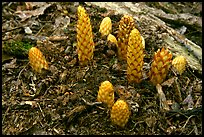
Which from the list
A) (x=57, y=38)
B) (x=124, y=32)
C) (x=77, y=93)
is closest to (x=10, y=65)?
(x=57, y=38)

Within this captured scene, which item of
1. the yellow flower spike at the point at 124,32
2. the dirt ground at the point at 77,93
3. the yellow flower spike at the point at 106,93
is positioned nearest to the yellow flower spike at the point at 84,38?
the dirt ground at the point at 77,93

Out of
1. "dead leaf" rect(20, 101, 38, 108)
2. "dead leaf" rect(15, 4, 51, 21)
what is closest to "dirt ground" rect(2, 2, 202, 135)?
"dead leaf" rect(20, 101, 38, 108)

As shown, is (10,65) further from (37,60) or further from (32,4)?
(32,4)

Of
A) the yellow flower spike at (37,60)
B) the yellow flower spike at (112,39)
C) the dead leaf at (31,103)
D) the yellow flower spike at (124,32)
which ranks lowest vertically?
the dead leaf at (31,103)

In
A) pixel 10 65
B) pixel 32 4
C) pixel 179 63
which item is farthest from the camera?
pixel 32 4

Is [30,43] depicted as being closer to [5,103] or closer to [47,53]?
[47,53]

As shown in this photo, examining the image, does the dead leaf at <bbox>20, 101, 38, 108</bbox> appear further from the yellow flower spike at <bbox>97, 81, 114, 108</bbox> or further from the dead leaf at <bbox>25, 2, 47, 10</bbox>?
the dead leaf at <bbox>25, 2, 47, 10</bbox>

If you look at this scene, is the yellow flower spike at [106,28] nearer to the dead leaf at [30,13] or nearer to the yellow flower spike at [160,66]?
the yellow flower spike at [160,66]
